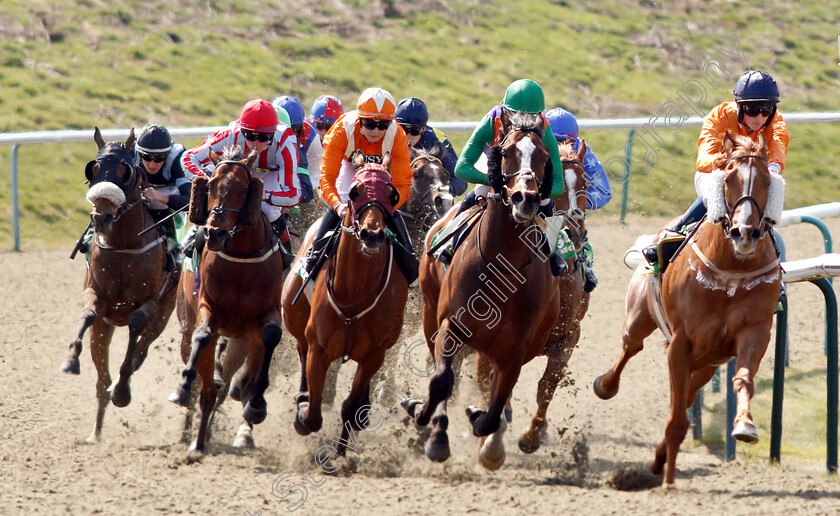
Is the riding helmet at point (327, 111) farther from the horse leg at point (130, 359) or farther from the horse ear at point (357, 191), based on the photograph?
the horse ear at point (357, 191)

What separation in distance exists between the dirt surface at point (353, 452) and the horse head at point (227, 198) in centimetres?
140

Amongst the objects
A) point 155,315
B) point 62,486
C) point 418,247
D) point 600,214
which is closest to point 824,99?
point 600,214

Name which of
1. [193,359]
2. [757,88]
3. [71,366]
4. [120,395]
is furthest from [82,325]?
[757,88]

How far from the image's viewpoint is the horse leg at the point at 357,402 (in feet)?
20.4

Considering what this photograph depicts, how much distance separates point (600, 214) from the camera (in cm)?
1253

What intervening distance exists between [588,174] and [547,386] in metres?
1.58

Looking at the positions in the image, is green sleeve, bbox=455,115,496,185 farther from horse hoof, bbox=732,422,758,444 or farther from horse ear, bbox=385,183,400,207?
horse hoof, bbox=732,422,758,444

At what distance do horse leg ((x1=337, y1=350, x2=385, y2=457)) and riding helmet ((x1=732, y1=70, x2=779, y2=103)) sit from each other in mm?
2490

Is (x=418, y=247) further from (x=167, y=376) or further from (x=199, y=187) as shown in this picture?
(x=167, y=376)

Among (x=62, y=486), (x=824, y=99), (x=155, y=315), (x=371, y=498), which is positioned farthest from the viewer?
(x=824, y=99)

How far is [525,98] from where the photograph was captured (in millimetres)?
5598

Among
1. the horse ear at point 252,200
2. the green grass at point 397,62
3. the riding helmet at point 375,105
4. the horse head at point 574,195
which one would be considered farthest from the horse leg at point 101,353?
the green grass at point 397,62

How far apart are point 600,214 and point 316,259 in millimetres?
6840

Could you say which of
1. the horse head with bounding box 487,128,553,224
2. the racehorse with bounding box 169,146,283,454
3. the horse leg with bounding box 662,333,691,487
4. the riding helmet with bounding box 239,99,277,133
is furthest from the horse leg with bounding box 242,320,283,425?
the horse leg with bounding box 662,333,691,487
